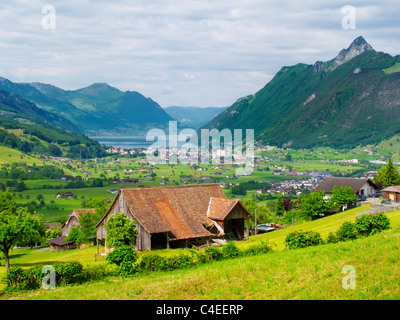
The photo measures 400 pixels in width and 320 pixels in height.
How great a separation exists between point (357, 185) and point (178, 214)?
38460mm

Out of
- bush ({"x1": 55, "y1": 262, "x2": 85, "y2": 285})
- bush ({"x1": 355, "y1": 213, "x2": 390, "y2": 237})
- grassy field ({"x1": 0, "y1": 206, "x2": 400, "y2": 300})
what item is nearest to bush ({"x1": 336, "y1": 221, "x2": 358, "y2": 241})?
bush ({"x1": 355, "y1": 213, "x2": 390, "y2": 237})

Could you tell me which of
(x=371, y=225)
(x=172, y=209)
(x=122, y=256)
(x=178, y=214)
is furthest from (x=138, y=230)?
(x=371, y=225)

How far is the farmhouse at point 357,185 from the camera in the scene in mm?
70688

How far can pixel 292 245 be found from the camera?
27922 millimetres

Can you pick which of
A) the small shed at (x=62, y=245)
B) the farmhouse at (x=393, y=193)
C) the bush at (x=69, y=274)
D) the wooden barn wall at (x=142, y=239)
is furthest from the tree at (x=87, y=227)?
the farmhouse at (x=393, y=193)

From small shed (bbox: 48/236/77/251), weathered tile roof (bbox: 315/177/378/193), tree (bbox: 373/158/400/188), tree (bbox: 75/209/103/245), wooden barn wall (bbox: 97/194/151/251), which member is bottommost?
small shed (bbox: 48/236/77/251)

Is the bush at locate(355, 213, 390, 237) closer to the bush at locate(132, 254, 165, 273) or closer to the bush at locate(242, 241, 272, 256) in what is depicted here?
the bush at locate(242, 241, 272, 256)

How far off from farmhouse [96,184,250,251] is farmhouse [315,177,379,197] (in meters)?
30.9

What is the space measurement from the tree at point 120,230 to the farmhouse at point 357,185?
42.0 m

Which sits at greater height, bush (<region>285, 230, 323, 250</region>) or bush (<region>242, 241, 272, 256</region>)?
bush (<region>285, 230, 323, 250</region>)

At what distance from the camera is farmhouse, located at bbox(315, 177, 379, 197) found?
232 feet

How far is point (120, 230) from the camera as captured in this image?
39.4 m

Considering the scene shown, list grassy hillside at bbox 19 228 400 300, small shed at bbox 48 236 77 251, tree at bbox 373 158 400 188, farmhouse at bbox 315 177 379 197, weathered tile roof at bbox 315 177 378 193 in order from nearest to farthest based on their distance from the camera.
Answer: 1. grassy hillside at bbox 19 228 400 300
2. small shed at bbox 48 236 77 251
3. tree at bbox 373 158 400 188
4. farmhouse at bbox 315 177 379 197
5. weathered tile roof at bbox 315 177 378 193

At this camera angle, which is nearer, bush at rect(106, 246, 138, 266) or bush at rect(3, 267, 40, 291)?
bush at rect(3, 267, 40, 291)
